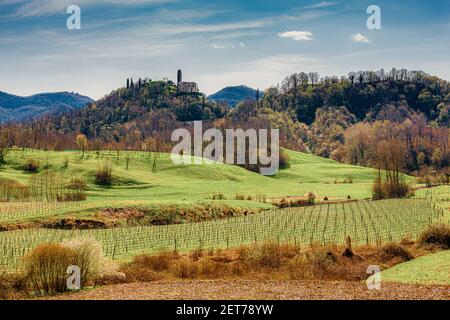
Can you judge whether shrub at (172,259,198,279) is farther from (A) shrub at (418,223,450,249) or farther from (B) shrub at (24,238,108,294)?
(A) shrub at (418,223,450,249)

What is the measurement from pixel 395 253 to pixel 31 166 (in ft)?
361

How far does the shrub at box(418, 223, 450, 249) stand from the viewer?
1923 inches

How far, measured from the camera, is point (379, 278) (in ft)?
118

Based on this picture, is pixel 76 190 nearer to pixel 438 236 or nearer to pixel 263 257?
pixel 263 257

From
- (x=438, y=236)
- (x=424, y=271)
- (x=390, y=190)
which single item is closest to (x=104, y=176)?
(x=390, y=190)

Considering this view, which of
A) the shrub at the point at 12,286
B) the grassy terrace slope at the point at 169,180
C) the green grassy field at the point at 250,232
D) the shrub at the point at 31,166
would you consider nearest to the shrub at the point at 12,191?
the grassy terrace slope at the point at 169,180

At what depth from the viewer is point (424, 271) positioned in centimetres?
3672

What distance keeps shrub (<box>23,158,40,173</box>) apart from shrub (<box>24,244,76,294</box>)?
107 meters

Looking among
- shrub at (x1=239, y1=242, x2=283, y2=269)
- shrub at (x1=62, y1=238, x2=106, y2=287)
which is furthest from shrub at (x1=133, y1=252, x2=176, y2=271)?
shrub at (x1=62, y1=238, x2=106, y2=287)

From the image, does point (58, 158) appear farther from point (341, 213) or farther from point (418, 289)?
point (418, 289)

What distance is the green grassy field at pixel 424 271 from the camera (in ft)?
110
